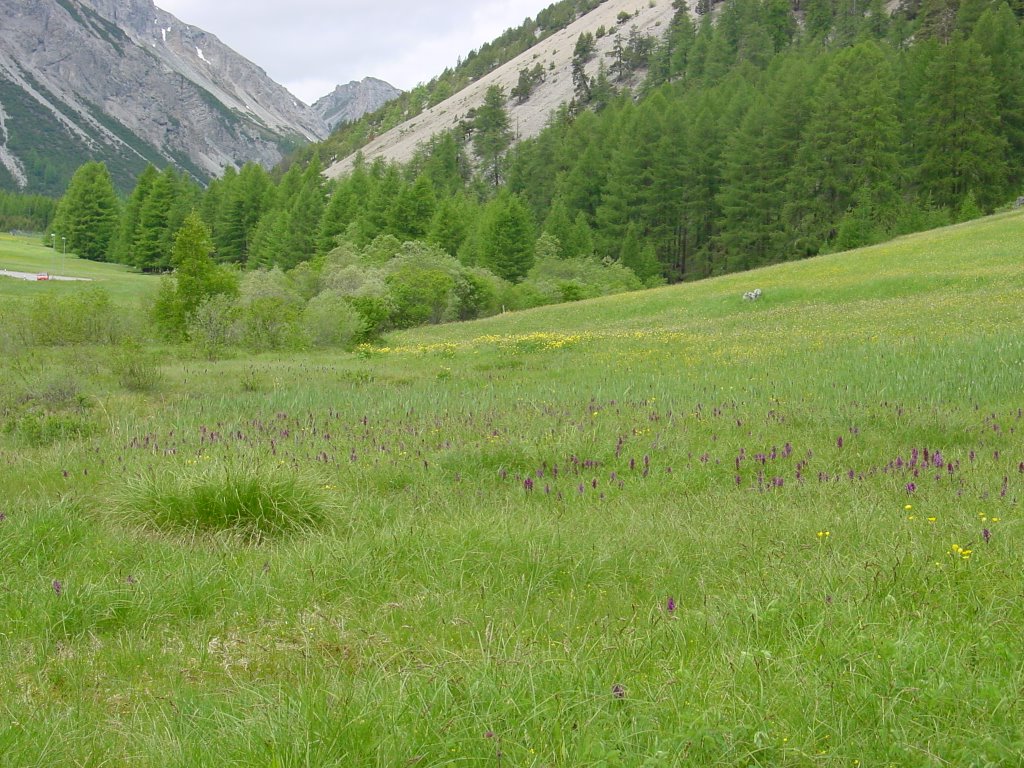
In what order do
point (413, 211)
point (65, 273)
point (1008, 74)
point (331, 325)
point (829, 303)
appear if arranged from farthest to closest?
point (413, 211) → point (65, 273) → point (1008, 74) → point (331, 325) → point (829, 303)

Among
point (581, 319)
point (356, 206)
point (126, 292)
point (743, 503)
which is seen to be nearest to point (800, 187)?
point (581, 319)

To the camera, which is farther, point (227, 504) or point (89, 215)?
point (89, 215)

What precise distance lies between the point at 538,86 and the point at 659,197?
76.2m

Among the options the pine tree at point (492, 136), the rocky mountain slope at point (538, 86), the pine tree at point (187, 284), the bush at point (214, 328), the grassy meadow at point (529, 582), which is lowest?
the grassy meadow at point (529, 582)

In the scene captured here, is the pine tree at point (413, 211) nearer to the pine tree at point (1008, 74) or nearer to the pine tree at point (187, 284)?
the pine tree at point (187, 284)

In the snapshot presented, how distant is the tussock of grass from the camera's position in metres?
5.17

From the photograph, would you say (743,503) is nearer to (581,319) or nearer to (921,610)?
(921,610)

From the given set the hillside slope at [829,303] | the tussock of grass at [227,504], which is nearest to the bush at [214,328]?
the hillside slope at [829,303]

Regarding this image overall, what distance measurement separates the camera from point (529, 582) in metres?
4.05

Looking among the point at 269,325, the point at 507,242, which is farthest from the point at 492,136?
the point at 269,325

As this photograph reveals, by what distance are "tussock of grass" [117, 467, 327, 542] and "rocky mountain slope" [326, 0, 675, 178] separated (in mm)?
119593

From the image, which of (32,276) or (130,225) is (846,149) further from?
(130,225)

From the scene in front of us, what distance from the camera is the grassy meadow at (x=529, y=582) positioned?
2287mm

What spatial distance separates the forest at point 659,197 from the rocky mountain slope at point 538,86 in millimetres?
39878
